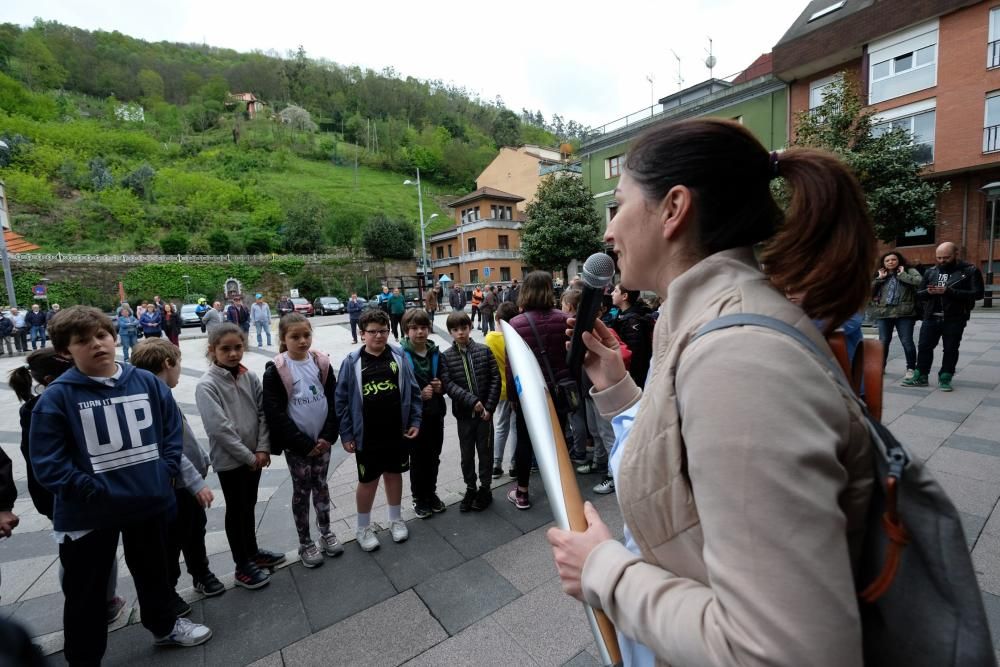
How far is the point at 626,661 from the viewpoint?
1.09 meters

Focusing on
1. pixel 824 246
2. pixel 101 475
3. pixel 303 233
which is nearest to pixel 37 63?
pixel 303 233

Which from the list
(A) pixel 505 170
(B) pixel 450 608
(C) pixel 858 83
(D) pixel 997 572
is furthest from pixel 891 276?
(A) pixel 505 170

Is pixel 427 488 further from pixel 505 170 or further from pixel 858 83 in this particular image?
pixel 505 170

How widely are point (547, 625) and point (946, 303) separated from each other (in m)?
7.14

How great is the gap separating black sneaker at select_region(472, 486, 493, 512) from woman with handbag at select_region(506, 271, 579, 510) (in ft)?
0.73

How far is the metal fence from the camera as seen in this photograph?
116ft

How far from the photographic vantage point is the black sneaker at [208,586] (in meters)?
3.04

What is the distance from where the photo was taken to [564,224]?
89.8 feet

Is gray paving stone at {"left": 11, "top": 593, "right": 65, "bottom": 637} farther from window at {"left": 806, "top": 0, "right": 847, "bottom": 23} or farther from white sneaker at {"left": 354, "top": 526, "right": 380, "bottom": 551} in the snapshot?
window at {"left": 806, "top": 0, "right": 847, "bottom": 23}

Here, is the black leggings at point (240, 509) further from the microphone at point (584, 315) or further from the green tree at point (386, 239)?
the green tree at point (386, 239)

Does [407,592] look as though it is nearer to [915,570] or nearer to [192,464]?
[192,464]

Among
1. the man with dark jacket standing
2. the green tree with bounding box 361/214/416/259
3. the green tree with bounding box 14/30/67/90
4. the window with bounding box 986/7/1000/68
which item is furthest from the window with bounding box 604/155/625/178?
the green tree with bounding box 14/30/67/90

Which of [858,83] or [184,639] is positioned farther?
[858,83]

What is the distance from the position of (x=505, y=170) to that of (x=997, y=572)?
53249 mm
